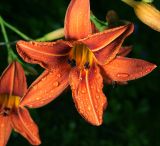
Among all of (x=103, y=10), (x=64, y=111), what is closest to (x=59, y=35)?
(x=64, y=111)

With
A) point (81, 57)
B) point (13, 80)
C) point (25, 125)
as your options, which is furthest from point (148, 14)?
point (25, 125)

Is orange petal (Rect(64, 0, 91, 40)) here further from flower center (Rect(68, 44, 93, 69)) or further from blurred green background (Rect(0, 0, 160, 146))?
blurred green background (Rect(0, 0, 160, 146))

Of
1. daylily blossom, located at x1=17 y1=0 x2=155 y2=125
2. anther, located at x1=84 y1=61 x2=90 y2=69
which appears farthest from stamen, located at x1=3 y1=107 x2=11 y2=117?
anther, located at x1=84 y1=61 x2=90 y2=69

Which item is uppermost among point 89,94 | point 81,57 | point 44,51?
point 44,51

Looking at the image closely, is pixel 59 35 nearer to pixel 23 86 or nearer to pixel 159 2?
pixel 23 86

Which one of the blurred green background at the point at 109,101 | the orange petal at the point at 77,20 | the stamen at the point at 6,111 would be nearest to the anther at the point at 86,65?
the orange petal at the point at 77,20

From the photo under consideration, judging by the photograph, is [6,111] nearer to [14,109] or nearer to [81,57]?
[14,109]
